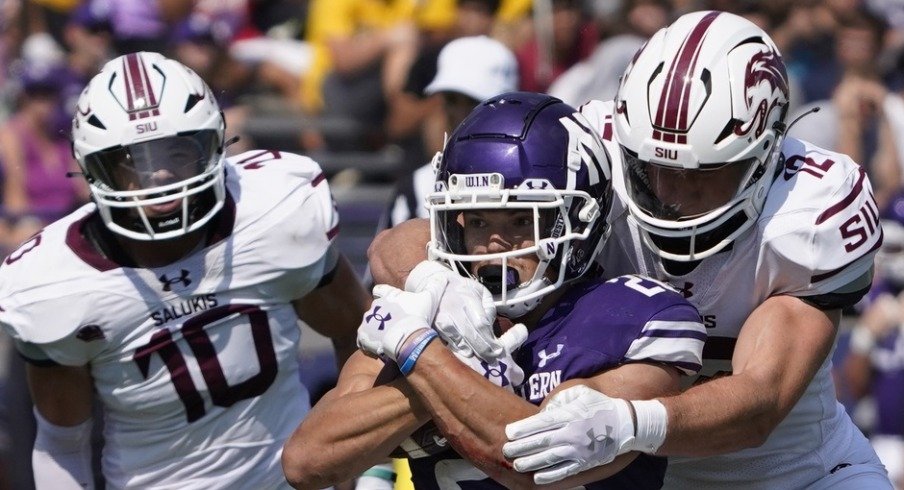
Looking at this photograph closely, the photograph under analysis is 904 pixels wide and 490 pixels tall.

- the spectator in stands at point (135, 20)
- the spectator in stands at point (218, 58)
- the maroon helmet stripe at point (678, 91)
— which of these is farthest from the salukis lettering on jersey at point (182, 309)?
the spectator in stands at point (135, 20)

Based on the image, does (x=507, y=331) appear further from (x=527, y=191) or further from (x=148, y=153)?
(x=148, y=153)

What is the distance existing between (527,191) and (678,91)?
450 millimetres

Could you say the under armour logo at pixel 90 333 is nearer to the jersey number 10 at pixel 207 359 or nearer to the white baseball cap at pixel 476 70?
the jersey number 10 at pixel 207 359

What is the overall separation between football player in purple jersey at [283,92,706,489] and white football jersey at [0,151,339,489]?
41.2 inches

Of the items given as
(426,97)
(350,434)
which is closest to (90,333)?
(350,434)

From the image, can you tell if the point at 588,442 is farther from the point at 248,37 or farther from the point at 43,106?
the point at 248,37

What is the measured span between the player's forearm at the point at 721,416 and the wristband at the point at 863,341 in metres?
4.13

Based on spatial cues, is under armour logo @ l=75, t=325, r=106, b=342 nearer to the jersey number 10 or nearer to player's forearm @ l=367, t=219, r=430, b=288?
the jersey number 10

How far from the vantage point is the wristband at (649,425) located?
274 cm

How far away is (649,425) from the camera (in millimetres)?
2756

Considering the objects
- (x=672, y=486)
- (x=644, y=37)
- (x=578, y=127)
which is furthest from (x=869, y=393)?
(x=578, y=127)

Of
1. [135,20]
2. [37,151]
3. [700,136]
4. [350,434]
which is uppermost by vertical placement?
[700,136]

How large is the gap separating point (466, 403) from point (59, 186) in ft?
17.9

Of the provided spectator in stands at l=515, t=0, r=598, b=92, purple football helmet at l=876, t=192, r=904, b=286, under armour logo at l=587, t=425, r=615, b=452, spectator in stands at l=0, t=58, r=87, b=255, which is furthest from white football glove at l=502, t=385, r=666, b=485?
spectator in stands at l=515, t=0, r=598, b=92
